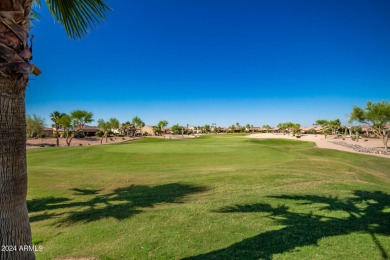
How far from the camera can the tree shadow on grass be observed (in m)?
5.40

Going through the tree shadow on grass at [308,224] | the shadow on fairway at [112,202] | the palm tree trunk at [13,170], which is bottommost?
the shadow on fairway at [112,202]

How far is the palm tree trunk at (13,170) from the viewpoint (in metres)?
2.86

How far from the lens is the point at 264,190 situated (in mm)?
11227

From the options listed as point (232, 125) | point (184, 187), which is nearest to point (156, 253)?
point (184, 187)

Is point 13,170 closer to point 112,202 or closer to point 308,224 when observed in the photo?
point 308,224

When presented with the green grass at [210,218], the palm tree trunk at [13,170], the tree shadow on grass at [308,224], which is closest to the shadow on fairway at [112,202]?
the green grass at [210,218]

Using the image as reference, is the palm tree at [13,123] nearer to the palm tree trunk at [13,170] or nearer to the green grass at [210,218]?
the palm tree trunk at [13,170]

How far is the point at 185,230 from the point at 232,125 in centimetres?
18258

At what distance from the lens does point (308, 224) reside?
6816mm

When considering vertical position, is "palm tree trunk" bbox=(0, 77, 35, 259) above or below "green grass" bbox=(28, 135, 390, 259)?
above

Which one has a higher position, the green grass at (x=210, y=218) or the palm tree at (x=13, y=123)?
the palm tree at (x=13, y=123)

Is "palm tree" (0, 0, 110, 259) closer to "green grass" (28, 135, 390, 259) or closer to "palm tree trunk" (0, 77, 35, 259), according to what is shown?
"palm tree trunk" (0, 77, 35, 259)

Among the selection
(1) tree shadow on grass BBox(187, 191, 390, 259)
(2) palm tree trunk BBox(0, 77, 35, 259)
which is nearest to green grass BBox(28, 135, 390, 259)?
(1) tree shadow on grass BBox(187, 191, 390, 259)

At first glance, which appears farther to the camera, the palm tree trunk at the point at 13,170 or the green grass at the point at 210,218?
the green grass at the point at 210,218
